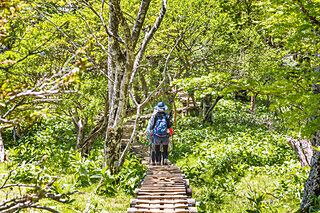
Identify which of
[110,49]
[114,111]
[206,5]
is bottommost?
[114,111]

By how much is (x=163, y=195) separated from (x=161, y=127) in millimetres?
3067

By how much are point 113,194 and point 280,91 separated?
19.2 feet

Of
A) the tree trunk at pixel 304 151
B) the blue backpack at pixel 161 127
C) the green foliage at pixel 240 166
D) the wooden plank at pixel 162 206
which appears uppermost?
the blue backpack at pixel 161 127

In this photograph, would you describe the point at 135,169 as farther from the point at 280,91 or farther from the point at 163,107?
the point at 280,91

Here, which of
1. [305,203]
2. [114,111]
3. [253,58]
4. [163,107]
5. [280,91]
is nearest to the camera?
[305,203]

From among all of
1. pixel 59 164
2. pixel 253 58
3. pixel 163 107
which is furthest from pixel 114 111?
pixel 253 58

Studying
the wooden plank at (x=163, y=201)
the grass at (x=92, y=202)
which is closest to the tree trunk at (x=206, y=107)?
the grass at (x=92, y=202)

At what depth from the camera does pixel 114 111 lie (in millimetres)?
8367

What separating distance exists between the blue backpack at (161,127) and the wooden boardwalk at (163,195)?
1532 millimetres

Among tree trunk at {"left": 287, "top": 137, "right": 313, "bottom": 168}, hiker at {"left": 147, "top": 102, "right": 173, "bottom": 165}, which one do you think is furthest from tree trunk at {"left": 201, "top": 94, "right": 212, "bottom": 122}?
hiker at {"left": 147, "top": 102, "right": 173, "bottom": 165}

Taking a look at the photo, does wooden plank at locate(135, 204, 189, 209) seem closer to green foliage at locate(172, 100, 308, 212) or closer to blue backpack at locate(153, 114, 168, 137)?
green foliage at locate(172, 100, 308, 212)

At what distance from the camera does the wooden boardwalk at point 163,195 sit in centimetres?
550

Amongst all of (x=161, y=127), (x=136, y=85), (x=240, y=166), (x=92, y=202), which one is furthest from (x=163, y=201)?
(x=136, y=85)

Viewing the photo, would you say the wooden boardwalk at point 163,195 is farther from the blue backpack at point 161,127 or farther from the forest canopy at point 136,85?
the blue backpack at point 161,127
